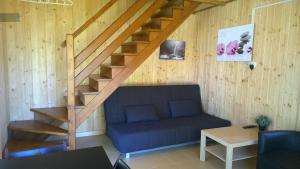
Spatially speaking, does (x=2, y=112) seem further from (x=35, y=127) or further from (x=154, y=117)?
(x=154, y=117)

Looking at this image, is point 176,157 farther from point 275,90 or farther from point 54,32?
point 54,32

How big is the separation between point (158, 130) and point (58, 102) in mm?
1791

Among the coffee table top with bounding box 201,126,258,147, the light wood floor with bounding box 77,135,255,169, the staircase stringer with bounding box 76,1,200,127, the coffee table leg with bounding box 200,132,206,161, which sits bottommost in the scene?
the light wood floor with bounding box 77,135,255,169

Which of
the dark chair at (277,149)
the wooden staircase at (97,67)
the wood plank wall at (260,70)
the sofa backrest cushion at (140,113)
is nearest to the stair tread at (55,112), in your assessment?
the wooden staircase at (97,67)

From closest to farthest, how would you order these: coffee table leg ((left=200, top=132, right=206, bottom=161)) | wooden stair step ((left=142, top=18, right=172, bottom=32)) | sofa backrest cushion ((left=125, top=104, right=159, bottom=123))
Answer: coffee table leg ((left=200, top=132, right=206, bottom=161)) < wooden stair step ((left=142, top=18, right=172, bottom=32)) < sofa backrest cushion ((left=125, top=104, right=159, bottom=123))

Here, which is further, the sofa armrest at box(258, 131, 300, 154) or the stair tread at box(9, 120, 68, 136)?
the stair tread at box(9, 120, 68, 136)

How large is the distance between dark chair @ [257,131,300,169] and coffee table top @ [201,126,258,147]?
26 centimetres

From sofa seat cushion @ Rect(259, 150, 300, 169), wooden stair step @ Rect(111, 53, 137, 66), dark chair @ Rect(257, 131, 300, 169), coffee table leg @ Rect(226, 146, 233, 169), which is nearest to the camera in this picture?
sofa seat cushion @ Rect(259, 150, 300, 169)

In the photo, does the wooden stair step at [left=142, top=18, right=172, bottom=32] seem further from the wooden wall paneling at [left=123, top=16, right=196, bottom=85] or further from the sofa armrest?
the sofa armrest

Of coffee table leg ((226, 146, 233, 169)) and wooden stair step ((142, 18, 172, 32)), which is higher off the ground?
wooden stair step ((142, 18, 172, 32))

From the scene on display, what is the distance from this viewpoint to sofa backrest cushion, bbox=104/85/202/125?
12.1 ft

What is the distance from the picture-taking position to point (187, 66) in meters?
4.73

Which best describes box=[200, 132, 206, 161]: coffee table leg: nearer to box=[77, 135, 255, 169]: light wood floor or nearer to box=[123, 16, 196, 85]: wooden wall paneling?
box=[77, 135, 255, 169]: light wood floor

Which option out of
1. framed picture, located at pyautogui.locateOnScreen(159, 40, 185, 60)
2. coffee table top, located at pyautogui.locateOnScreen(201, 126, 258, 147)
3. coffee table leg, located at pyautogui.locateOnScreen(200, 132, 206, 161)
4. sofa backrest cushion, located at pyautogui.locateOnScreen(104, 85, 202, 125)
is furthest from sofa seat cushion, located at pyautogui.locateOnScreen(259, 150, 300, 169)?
framed picture, located at pyautogui.locateOnScreen(159, 40, 185, 60)
